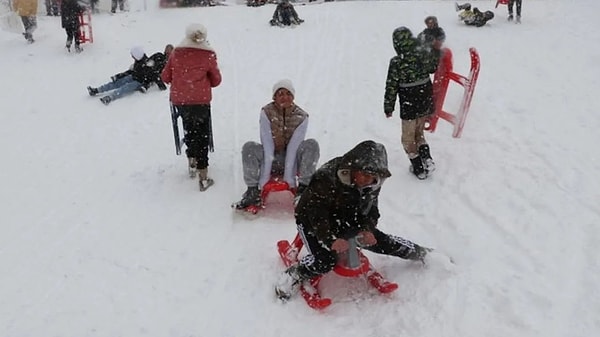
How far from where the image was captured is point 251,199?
562cm

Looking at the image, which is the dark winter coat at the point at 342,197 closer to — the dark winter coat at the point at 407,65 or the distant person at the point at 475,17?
the dark winter coat at the point at 407,65

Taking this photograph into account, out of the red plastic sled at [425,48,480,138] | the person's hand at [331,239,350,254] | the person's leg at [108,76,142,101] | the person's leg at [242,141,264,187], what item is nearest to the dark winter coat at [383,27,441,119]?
the red plastic sled at [425,48,480,138]

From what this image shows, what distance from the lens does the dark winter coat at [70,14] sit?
508 inches

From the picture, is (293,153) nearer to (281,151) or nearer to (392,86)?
(281,151)

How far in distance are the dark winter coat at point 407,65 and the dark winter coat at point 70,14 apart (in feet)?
31.1

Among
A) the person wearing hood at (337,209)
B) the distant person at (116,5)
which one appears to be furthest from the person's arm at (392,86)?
the distant person at (116,5)

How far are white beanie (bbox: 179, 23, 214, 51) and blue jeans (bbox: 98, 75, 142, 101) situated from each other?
443 cm

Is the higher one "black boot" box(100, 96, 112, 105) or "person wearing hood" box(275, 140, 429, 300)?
"person wearing hood" box(275, 140, 429, 300)

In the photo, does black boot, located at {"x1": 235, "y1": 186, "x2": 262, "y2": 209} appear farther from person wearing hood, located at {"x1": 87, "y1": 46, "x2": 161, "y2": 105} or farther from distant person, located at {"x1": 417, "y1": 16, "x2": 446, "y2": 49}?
person wearing hood, located at {"x1": 87, "y1": 46, "x2": 161, "y2": 105}

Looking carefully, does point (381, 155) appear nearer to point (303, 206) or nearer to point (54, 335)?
point (303, 206)

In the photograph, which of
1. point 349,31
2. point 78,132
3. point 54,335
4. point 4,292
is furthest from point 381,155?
point 349,31

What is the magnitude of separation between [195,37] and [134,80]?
15.2 feet

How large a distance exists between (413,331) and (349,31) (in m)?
11.4

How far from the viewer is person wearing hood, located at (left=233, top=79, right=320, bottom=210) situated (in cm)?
550
